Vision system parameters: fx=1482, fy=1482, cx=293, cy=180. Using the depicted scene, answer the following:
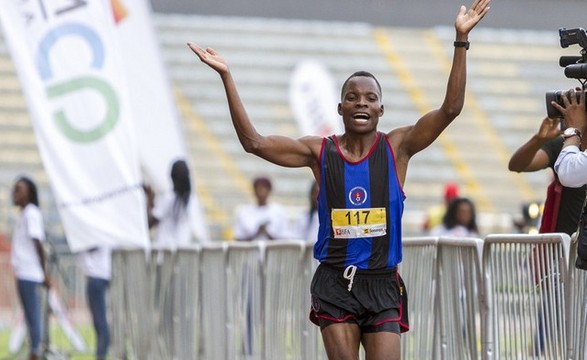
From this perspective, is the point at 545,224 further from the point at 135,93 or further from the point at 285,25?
the point at 285,25

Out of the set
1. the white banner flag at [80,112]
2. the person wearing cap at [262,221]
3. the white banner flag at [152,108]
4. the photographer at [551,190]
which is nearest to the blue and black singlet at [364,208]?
the photographer at [551,190]

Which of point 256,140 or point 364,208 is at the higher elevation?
point 256,140

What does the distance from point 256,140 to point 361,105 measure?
525 millimetres

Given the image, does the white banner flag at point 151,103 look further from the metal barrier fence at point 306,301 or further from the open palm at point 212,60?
the open palm at point 212,60

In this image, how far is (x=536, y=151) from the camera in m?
8.63

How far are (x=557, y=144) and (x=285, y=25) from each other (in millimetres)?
26269

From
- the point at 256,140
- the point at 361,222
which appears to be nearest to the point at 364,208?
the point at 361,222

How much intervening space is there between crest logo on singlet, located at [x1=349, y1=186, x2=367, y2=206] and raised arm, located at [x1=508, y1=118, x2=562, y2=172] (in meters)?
1.73

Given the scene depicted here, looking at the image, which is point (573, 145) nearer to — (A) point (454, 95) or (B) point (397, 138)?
(A) point (454, 95)

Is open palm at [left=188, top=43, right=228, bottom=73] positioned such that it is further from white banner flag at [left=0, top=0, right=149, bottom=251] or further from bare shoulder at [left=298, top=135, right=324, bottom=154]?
white banner flag at [left=0, top=0, right=149, bottom=251]

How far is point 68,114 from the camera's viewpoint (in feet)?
39.9

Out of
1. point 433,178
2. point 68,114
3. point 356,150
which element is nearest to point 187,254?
point 68,114

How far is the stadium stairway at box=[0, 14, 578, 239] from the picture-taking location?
3184 cm

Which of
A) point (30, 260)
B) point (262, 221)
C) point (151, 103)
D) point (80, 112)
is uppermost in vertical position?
point (151, 103)
